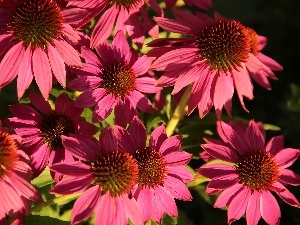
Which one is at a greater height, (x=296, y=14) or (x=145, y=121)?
(x=296, y=14)

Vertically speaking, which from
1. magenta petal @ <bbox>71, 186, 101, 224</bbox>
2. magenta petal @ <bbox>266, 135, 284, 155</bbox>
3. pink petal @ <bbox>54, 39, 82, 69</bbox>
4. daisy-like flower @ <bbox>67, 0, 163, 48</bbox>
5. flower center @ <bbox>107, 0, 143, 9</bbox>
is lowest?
magenta petal @ <bbox>71, 186, 101, 224</bbox>

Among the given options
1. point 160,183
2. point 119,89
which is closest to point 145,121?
point 119,89

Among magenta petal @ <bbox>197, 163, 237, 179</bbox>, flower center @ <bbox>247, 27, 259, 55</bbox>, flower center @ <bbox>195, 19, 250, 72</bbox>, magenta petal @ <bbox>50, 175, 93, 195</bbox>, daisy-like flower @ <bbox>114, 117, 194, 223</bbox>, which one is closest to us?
magenta petal @ <bbox>50, 175, 93, 195</bbox>

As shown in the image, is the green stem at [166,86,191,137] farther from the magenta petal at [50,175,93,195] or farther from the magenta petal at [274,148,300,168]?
the magenta petal at [50,175,93,195]

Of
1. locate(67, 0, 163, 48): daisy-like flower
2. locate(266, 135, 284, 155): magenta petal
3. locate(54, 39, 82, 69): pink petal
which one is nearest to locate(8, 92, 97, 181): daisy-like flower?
locate(54, 39, 82, 69): pink petal

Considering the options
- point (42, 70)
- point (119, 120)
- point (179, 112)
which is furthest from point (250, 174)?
point (42, 70)

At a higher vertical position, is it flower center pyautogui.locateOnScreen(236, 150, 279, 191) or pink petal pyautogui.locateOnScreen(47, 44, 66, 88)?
pink petal pyautogui.locateOnScreen(47, 44, 66, 88)

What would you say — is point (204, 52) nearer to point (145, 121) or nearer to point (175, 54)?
point (175, 54)
